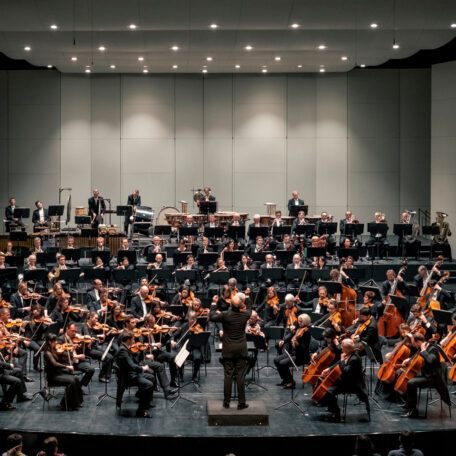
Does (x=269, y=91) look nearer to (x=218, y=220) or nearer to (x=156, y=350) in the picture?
(x=218, y=220)

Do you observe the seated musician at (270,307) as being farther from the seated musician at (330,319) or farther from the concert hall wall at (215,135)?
the concert hall wall at (215,135)

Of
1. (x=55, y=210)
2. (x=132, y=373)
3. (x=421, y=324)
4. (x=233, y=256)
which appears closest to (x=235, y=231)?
(x=233, y=256)

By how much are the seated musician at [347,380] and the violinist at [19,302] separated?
685 cm

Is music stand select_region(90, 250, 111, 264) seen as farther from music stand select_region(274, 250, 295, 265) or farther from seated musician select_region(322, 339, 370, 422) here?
seated musician select_region(322, 339, 370, 422)

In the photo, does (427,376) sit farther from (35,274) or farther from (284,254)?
(35,274)

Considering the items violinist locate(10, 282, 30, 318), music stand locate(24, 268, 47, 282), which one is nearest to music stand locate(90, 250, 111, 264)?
music stand locate(24, 268, 47, 282)

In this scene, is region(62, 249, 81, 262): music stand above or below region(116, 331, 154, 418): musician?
above

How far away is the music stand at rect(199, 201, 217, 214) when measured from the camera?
2183 centimetres

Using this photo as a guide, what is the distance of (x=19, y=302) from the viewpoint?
16.0 meters

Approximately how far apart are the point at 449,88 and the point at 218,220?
7682 millimetres

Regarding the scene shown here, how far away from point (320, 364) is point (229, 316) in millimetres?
1896

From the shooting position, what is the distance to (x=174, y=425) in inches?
452

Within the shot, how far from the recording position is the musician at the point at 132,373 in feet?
39.0

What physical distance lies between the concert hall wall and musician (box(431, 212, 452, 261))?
5293 mm
